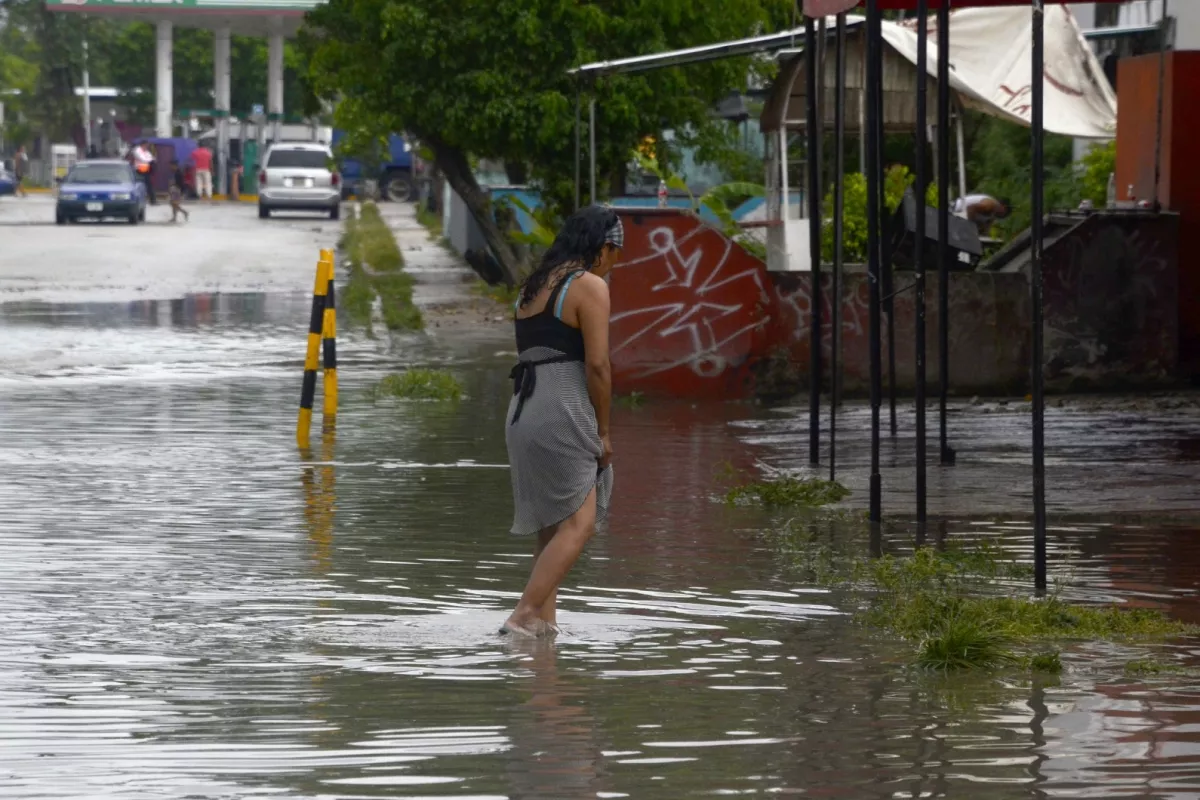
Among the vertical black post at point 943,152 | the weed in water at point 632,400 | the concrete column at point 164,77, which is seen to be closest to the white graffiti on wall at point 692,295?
the weed in water at point 632,400

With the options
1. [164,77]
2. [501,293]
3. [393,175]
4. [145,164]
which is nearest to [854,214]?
[501,293]

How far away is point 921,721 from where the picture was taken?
604 centimetres

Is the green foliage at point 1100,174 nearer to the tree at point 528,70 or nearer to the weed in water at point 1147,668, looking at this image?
the tree at point 528,70

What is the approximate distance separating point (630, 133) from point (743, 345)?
940 centimetres

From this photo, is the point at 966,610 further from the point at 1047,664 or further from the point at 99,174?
the point at 99,174

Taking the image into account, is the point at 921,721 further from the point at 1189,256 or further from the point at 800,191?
the point at 800,191

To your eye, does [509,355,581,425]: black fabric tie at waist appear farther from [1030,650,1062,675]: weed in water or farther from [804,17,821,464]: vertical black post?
[804,17,821,464]: vertical black post

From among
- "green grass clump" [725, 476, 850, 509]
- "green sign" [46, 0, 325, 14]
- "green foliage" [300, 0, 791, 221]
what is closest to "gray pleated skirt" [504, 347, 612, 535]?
"green grass clump" [725, 476, 850, 509]

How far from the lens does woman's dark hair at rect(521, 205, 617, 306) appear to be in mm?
7336

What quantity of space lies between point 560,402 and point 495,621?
887 millimetres

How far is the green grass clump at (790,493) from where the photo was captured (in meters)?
10.6

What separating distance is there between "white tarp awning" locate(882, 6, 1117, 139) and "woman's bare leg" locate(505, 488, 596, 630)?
15442mm

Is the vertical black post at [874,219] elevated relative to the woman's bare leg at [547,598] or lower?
elevated

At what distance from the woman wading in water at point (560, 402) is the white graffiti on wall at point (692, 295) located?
809 centimetres
